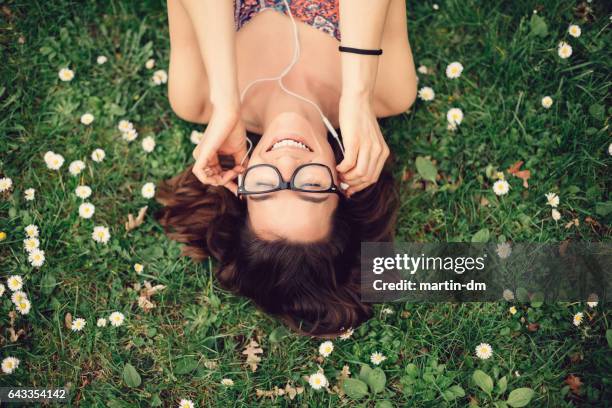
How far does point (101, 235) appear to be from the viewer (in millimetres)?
3623

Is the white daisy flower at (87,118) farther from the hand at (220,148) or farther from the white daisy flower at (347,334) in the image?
the white daisy flower at (347,334)

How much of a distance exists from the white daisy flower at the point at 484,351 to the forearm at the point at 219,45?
2.20m

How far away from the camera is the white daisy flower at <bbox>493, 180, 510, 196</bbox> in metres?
3.65

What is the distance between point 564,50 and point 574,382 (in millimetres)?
2274

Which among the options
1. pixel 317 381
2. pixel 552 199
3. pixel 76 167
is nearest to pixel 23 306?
pixel 76 167

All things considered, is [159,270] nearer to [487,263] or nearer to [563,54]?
[487,263]

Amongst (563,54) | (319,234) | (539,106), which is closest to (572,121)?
(539,106)

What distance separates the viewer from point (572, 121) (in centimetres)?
370

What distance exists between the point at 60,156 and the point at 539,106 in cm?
344

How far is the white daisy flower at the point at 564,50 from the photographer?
3.75m

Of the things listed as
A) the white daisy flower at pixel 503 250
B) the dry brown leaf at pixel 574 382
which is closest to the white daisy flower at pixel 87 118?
the white daisy flower at pixel 503 250

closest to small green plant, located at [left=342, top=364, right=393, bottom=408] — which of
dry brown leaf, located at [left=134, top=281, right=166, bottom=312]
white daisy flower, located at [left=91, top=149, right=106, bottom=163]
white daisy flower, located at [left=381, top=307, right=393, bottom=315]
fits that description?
white daisy flower, located at [left=381, top=307, right=393, bottom=315]

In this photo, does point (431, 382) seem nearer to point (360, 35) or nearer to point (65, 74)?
point (360, 35)

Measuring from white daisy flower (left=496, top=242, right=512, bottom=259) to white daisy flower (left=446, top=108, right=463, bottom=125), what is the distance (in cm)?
92
